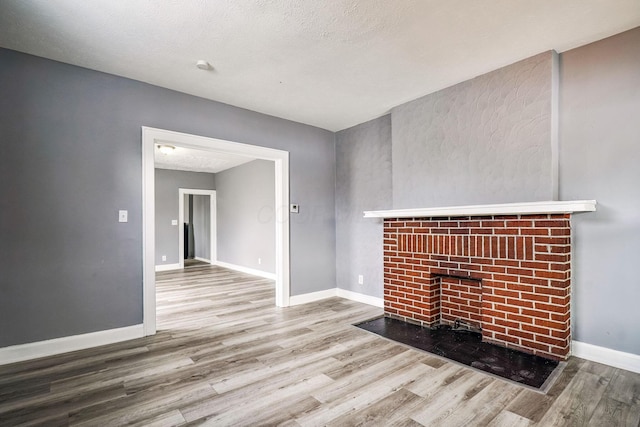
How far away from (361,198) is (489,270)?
6.68ft

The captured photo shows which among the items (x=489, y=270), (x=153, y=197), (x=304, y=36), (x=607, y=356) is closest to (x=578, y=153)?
(x=489, y=270)

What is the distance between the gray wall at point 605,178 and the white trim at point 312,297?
9.71 feet

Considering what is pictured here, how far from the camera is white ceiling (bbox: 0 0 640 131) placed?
6.72ft

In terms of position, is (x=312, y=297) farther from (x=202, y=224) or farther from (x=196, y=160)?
(x=202, y=224)

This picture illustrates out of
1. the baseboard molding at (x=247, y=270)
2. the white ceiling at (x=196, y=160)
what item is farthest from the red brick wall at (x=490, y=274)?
the white ceiling at (x=196, y=160)

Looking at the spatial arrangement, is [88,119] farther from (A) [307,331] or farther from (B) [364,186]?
(B) [364,186]

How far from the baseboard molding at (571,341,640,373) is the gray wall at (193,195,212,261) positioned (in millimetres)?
8628

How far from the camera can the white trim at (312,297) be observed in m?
4.31

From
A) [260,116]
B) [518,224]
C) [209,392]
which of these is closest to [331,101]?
[260,116]

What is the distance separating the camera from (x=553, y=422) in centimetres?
173

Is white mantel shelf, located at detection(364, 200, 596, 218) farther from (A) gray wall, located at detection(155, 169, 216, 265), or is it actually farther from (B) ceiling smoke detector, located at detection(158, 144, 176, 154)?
(A) gray wall, located at detection(155, 169, 216, 265)

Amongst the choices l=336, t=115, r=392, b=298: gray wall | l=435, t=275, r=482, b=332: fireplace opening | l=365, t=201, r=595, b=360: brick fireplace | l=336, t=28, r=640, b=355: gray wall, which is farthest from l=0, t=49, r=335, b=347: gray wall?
l=435, t=275, r=482, b=332: fireplace opening

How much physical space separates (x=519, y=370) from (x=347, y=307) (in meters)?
A: 2.15

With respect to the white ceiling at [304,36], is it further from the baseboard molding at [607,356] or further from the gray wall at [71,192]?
the baseboard molding at [607,356]
